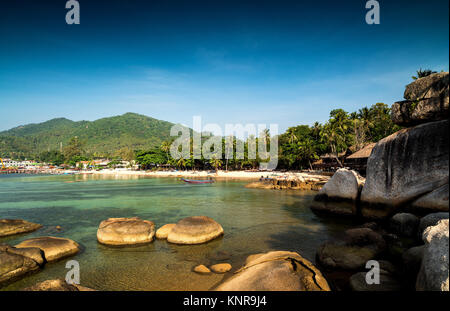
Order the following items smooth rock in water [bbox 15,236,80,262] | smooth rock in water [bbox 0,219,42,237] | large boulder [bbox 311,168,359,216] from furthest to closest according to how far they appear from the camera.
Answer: large boulder [bbox 311,168,359,216]
smooth rock in water [bbox 0,219,42,237]
smooth rock in water [bbox 15,236,80,262]

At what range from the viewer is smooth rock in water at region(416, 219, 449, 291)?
4023 mm

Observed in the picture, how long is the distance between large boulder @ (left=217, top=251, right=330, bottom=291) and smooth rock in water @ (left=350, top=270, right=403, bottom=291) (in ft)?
3.77

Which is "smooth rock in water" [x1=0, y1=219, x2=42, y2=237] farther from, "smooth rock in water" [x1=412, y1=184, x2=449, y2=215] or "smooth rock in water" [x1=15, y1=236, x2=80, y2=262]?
"smooth rock in water" [x1=412, y1=184, x2=449, y2=215]

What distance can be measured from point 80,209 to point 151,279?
16.8 m

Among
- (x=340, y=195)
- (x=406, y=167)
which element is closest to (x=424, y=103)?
(x=406, y=167)

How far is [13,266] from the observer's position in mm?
7680

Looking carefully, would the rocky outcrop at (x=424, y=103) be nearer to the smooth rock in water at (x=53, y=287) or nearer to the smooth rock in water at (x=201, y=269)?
the smooth rock in water at (x=201, y=269)

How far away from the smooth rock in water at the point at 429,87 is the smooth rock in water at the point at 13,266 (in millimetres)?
14991

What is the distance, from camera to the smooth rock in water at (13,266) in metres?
7.46

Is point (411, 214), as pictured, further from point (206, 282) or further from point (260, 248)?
point (206, 282)

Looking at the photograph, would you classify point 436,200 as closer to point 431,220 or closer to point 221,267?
point 431,220

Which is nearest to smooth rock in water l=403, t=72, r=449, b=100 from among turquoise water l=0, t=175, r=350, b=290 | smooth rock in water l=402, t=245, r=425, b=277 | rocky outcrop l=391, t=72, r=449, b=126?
rocky outcrop l=391, t=72, r=449, b=126

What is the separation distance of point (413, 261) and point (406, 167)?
17.8 feet

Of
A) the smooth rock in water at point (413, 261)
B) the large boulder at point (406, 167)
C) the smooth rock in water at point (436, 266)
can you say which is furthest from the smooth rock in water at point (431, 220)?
the smooth rock in water at point (436, 266)
